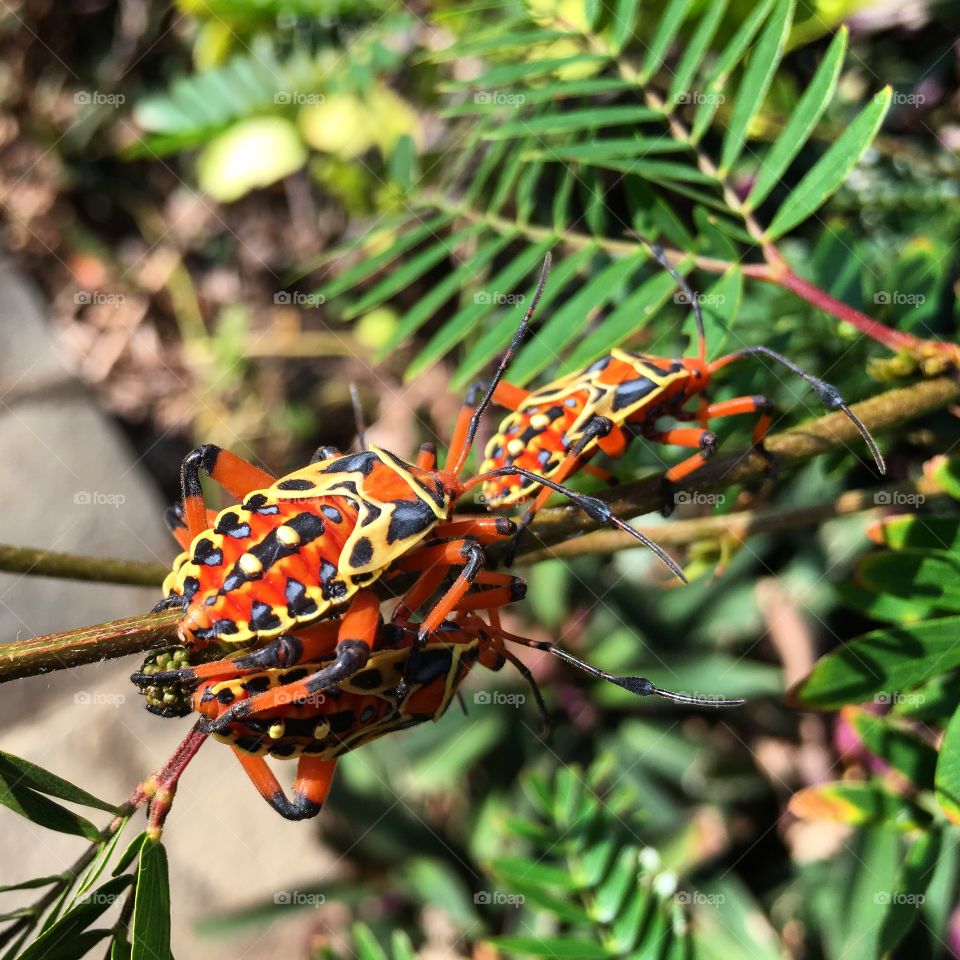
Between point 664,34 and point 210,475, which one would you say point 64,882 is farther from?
point 664,34

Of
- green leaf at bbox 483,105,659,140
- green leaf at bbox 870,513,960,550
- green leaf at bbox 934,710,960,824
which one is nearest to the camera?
green leaf at bbox 934,710,960,824

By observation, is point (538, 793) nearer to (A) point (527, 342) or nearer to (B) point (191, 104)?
(A) point (527, 342)

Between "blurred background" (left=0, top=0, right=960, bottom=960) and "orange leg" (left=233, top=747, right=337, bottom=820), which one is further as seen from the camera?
"blurred background" (left=0, top=0, right=960, bottom=960)

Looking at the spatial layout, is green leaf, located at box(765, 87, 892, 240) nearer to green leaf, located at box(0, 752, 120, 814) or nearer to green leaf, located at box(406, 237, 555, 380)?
green leaf, located at box(406, 237, 555, 380)

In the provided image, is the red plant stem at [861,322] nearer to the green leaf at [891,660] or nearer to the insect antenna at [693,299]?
the insect antenna at [693,299]

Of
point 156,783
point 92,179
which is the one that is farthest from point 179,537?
point 92,179

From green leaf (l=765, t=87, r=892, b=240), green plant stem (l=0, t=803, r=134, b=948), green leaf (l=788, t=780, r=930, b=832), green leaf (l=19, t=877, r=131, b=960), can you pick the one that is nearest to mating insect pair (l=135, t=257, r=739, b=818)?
green plant stem (l=0, t=803, r=134, b=948)
